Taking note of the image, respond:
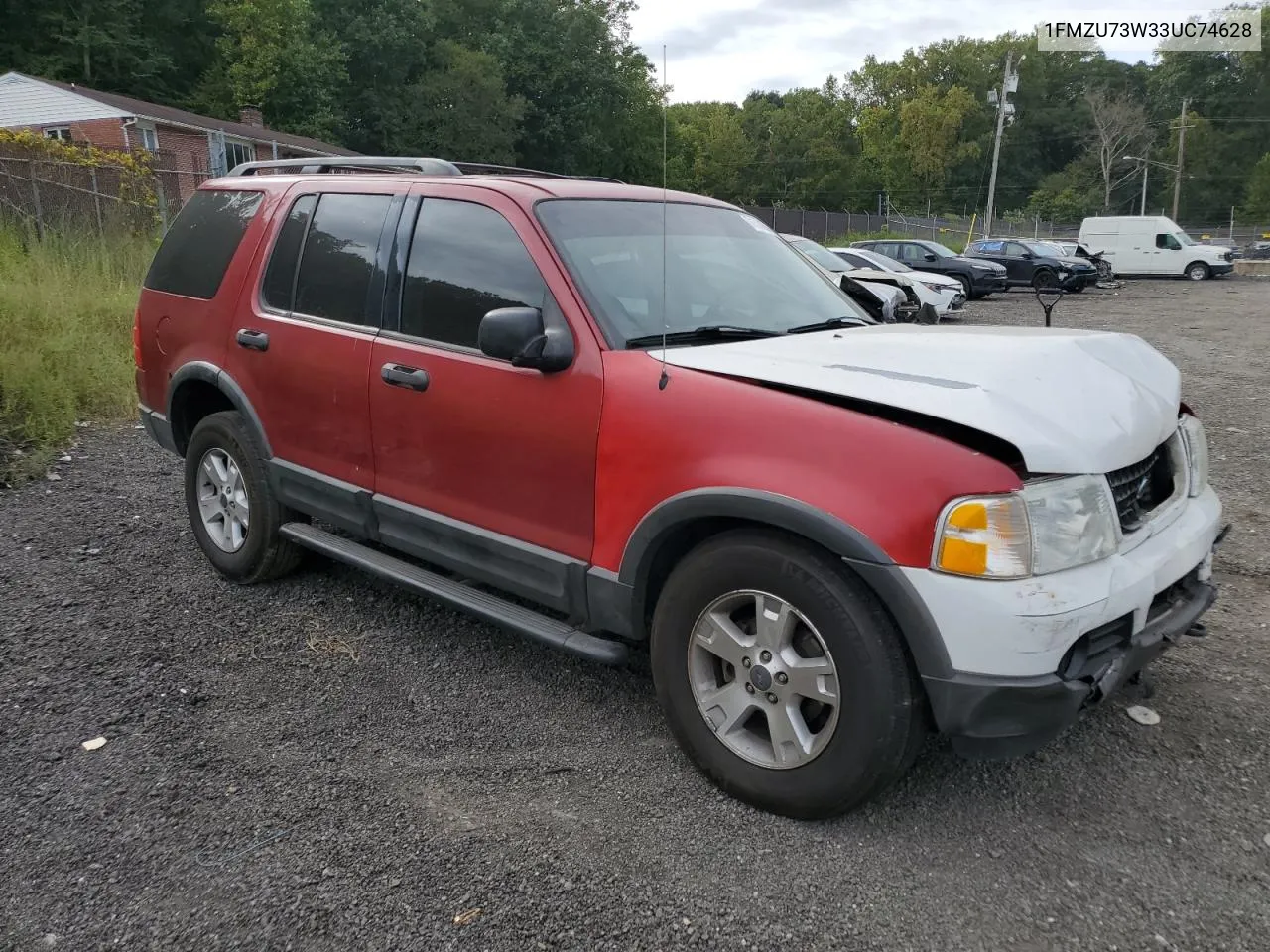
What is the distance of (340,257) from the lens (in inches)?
158

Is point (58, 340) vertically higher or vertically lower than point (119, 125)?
lower

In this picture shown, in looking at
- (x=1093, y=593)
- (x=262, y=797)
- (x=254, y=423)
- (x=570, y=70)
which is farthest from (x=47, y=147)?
(x=570, y=70)

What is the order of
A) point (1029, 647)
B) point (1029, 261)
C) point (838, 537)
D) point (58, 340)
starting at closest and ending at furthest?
point (1029, 647) < point (838, 537) < point (58, 340) < point (1029, 261)

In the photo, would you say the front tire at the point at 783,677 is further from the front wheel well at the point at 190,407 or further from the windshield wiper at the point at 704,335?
the front wheel well at the point at 190,407

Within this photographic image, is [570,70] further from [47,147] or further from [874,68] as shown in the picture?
[47,147]

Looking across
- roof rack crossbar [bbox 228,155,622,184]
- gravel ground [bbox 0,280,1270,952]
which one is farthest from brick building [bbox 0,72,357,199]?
gravel ground [bbox 0,280,1270,952]

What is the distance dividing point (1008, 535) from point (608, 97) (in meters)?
56.2

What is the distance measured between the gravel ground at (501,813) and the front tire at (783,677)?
0.17m

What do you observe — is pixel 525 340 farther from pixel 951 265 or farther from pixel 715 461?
pixel 951 265

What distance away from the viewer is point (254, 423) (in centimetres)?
430

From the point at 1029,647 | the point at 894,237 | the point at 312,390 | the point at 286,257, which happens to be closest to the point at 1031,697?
the point at 1029,647

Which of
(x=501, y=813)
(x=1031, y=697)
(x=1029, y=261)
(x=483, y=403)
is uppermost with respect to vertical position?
(x=483, y=403)

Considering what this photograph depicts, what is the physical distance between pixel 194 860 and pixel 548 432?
164 centimetres

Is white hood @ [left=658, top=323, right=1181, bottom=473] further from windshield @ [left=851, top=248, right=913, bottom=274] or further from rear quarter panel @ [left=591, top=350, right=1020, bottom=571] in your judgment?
windshield @ [left=851, top=248, right=913, bottom=274]
